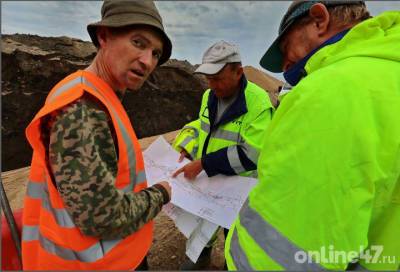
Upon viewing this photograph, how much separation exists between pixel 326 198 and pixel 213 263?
9.42 feet

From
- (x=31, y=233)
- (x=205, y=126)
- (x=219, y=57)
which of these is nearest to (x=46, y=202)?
(x=31, y=233)

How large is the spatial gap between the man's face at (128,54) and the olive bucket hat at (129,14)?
0.05 m

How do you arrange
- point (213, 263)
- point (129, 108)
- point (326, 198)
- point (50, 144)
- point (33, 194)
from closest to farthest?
point (326, 198) < point (50, 144) < point (33, 194) < point (213, 263) < point (129, 108)

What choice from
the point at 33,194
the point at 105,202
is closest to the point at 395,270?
the point at 105,202

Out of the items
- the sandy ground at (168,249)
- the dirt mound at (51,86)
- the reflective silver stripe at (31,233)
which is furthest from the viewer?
the dirt mound at (51,86)

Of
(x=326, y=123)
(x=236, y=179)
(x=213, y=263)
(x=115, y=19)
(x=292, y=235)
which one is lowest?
(x=213, y=263)

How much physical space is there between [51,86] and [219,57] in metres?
7.27

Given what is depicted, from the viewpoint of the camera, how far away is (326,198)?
85 centimetres

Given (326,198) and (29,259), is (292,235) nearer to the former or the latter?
(326,198)

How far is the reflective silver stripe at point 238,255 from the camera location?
3.06 ft

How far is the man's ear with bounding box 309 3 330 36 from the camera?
122 centimetres

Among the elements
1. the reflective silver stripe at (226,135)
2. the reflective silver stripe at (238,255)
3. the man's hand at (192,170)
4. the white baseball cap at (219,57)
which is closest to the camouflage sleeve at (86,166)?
the reflective silver stripe at (238,255)

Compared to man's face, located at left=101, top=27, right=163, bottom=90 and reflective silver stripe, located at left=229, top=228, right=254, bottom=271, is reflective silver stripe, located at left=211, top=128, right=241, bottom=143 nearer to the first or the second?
man's face, located at left=101, top=27, right=163, bottom=90

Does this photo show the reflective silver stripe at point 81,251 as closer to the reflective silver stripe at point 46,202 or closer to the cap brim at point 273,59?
the reflective silver stripe at point 46,202
